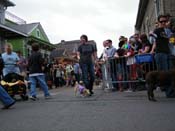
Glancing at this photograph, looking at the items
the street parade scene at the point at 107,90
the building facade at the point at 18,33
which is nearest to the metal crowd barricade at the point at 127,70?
the street parade scene at the point at 107,90

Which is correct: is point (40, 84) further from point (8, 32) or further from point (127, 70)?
point (8, 32)

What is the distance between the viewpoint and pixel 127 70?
12648 millimetres

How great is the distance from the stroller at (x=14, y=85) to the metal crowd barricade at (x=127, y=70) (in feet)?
10.4

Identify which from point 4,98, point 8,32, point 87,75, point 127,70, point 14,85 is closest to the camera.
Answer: point 4,98

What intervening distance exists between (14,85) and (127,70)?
3888 millimetres

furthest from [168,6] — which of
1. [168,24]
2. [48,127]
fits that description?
[48,127]

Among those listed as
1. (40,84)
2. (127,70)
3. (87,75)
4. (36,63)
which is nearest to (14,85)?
(40,84)

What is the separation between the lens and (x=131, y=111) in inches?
284

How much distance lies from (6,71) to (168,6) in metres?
9.35

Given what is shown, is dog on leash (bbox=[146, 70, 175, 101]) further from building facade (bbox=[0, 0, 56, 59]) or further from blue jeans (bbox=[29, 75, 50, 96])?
building facade (bbox=[0, 0, 56, 59])

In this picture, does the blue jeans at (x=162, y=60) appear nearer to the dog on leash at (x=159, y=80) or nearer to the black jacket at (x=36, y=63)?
the dog on leash at (x=159, y=80)

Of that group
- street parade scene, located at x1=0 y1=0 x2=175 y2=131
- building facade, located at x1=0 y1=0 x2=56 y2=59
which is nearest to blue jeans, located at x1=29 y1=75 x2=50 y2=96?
street parade scene, located at x1=0 y1=0 x2=175 y2=131

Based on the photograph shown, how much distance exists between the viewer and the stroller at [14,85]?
11.1 meters

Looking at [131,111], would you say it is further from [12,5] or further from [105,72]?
[12,5]
